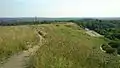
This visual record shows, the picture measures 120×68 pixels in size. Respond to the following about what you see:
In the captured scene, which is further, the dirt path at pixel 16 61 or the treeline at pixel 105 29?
the treeline at pixel 105 29

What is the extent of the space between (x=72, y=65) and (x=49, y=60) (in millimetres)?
722

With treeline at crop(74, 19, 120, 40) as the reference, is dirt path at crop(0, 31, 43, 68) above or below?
above

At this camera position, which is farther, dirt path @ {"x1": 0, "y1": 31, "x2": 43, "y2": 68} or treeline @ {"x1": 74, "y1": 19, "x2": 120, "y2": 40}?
treeline @ {"x1": 74, "y1": 19, "x2": 120, "y2": 40}

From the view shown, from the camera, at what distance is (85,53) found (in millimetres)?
8695

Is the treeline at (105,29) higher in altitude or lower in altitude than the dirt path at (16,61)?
lower

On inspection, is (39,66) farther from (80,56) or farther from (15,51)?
(15,51)

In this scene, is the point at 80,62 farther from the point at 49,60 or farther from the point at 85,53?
the point at 49,60

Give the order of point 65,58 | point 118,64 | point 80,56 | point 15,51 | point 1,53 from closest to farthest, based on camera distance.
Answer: point 118,64 → point 65,58 → point 80,56 → point 1,53 → point 15,51

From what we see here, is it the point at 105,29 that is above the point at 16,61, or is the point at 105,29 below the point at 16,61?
below

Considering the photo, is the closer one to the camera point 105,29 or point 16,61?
point 16,61

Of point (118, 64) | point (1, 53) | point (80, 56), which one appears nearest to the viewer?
point (118, 64)

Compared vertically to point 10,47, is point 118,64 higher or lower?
higher

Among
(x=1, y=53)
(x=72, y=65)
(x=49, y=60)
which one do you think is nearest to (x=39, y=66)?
(x=49, y=60)

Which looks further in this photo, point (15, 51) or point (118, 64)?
point (15, 51)
